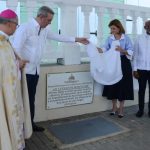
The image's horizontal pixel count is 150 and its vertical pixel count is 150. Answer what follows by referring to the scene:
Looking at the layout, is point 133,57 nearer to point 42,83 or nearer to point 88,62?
point 88,62

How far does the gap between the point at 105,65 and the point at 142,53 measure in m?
0.61

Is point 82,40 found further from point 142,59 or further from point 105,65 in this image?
point 142,59

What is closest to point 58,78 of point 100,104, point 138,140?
point 100,104

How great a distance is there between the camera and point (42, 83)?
439 centimetres

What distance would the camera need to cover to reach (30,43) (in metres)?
3.69

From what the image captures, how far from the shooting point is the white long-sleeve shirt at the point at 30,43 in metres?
3.57

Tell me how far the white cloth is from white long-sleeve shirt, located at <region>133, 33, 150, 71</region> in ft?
1.06

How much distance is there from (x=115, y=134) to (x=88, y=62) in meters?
1.36

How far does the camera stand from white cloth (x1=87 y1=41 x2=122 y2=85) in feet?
14.9

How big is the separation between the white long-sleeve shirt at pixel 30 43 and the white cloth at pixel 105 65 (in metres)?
0.99

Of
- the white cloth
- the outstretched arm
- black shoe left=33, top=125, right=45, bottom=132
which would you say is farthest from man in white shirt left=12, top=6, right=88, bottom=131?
the white cloth

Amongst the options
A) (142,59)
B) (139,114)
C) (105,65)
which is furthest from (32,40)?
(139,114)

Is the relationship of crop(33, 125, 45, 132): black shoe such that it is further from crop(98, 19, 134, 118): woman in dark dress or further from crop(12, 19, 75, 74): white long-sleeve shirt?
crop(98, 19, 134, 118): woman in dark dress

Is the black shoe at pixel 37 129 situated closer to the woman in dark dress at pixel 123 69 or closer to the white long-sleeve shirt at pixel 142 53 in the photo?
the woman in dark dress at pixel 123 69
